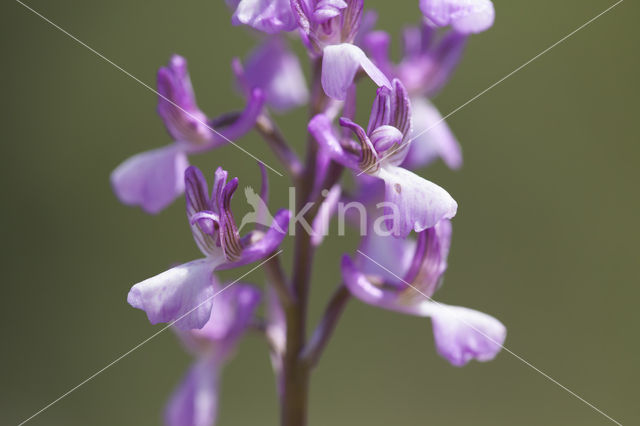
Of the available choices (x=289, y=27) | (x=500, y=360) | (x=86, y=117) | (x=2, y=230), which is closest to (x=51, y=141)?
(x=86, y=117)

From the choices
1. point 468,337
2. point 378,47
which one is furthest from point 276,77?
point 468,337

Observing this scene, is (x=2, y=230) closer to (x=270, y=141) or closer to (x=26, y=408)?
(x=26, y=408)

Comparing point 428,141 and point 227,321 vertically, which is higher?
point 428,141

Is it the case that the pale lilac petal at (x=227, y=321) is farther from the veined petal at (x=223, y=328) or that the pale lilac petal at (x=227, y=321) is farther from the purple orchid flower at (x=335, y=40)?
the purple orchid flower at (x=335, y=40)

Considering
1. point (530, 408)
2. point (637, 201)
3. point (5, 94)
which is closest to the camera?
point (530, 408)

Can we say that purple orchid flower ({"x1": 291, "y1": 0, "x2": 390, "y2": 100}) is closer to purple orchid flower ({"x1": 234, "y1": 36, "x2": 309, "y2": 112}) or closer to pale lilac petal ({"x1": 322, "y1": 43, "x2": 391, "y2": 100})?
pale lilac petal ({"x1": 322, "y1": 43, "x2": 391, "y2": 100})

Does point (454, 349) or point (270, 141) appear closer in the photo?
point (454, 349)

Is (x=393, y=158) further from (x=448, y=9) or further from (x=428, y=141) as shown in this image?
(x=428, y=141)
